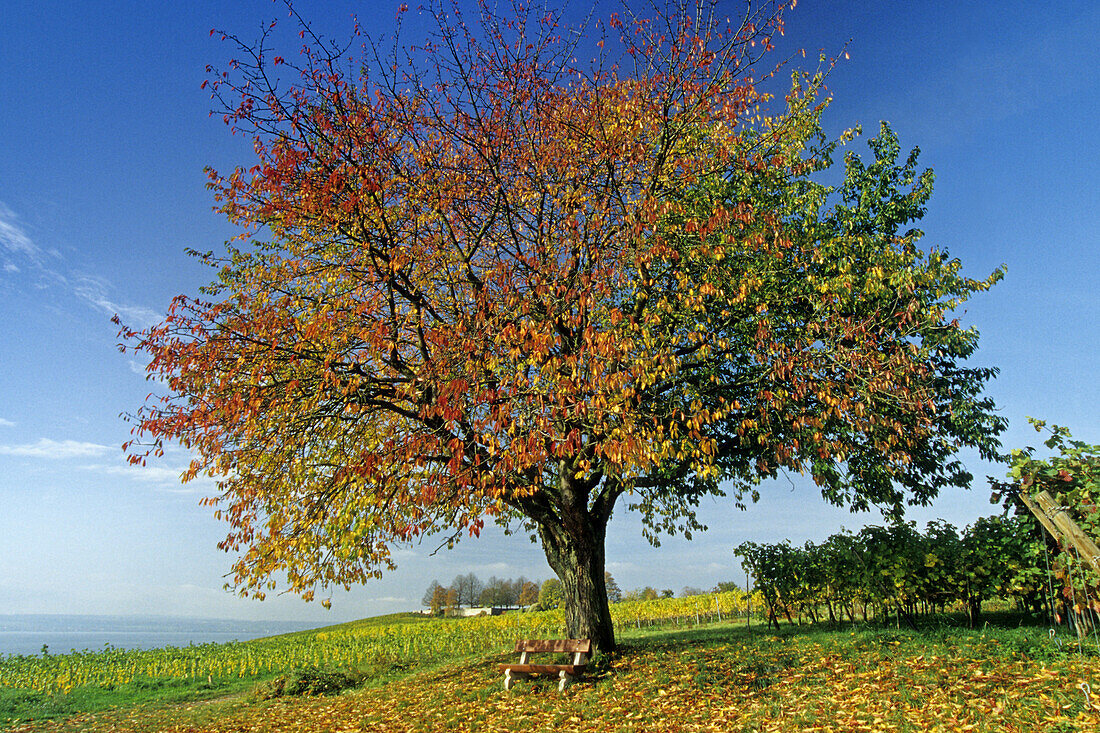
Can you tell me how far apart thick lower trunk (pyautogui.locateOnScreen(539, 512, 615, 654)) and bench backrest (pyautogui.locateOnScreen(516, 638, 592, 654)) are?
127cm

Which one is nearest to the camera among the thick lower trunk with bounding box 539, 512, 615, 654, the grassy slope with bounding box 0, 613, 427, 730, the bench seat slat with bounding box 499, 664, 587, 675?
the bench seat slat with bounding box 499, 664, 587, 675

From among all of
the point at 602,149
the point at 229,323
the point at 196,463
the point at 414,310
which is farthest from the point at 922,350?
the point at 196,463

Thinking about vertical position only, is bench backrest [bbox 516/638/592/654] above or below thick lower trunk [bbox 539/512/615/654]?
below

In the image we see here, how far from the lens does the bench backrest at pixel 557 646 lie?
10267 millimetres

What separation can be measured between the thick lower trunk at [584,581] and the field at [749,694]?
0.67m

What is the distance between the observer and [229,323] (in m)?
10.5

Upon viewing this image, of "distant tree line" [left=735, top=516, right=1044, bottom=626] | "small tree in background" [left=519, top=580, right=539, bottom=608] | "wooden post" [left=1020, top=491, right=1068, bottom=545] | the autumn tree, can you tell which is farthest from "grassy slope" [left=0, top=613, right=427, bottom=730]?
"small tree in background" [left=519, top=580, right=539, bottom=608]

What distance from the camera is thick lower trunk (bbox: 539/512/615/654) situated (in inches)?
461

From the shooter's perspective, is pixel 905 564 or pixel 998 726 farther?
pixel 905 564

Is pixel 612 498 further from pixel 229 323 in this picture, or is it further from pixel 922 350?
pixel 229 323

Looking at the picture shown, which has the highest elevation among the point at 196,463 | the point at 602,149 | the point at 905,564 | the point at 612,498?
the point at 602,149

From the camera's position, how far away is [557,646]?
10.5 metres

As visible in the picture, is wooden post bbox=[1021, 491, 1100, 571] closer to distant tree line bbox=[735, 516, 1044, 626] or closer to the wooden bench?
distant tree line bbox=[735, 516, 1044, 626]

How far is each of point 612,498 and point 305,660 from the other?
1578 centimetres
